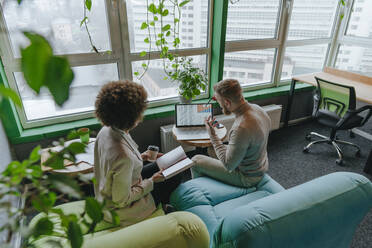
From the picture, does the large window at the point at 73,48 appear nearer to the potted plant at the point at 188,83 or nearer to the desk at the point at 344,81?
the potted plant at the point at 188,83

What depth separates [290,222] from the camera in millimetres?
942

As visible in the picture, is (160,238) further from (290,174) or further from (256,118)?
(290,174)

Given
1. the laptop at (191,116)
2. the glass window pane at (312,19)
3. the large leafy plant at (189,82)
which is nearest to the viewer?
the laptop at (191,116)

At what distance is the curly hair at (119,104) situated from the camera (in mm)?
1288

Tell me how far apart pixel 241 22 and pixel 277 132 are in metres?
1.62

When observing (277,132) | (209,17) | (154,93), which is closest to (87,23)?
(154,93)

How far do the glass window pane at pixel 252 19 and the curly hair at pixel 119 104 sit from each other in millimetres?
2081

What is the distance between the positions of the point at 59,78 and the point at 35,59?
0.10ft

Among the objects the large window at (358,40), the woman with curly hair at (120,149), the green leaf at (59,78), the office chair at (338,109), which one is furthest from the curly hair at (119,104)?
the large window at (358,40)

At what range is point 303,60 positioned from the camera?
379 centimetres

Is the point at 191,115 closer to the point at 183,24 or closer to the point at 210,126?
the point at 210,126

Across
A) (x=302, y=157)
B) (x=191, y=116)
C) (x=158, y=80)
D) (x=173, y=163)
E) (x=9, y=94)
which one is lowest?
(x=302, y=157)

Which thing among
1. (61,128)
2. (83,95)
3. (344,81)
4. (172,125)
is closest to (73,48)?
(83,95)

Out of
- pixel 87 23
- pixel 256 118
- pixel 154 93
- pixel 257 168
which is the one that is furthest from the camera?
pixel 154 93
